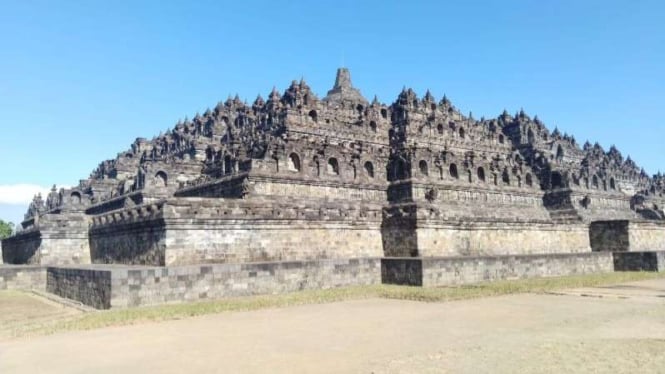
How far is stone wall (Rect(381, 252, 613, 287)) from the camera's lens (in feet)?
63.5

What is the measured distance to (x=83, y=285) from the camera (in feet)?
56.2

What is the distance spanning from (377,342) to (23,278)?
18.4 m

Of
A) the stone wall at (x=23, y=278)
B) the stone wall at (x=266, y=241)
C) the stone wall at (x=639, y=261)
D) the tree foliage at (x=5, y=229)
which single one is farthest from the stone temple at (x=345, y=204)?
the tree foliage at (x=5, y=229)

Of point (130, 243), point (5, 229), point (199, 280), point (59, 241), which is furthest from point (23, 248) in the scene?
point (5, 229)

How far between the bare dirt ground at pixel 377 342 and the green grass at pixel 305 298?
0.78 metres

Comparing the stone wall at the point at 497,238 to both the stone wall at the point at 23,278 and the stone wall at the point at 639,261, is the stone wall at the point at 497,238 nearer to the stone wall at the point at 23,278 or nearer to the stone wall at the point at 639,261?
the stone wall at the point at 639,261

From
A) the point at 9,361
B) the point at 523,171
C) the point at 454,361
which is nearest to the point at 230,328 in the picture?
the point at 9,361

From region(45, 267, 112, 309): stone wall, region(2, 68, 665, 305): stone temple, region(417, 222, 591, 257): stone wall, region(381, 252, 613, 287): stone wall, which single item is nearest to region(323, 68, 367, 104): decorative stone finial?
region(2, 68, 665, 305): stone temple

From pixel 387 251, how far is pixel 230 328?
517 inches

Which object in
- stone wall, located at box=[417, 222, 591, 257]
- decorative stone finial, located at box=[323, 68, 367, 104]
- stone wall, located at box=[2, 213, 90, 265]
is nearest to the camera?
stone wall, located at box=[417, 222, 591, 257]

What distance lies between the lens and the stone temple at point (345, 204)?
2025 cm

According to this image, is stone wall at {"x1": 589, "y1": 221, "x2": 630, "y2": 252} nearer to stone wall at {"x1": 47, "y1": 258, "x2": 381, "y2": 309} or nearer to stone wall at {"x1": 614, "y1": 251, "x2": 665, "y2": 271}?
stone wall at {"x1": 614, "y1": 251, "x2": 665, "y2": 271}

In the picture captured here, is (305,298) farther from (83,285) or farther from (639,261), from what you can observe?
(639,261)

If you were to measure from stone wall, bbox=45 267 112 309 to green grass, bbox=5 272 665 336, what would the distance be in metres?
1.14
